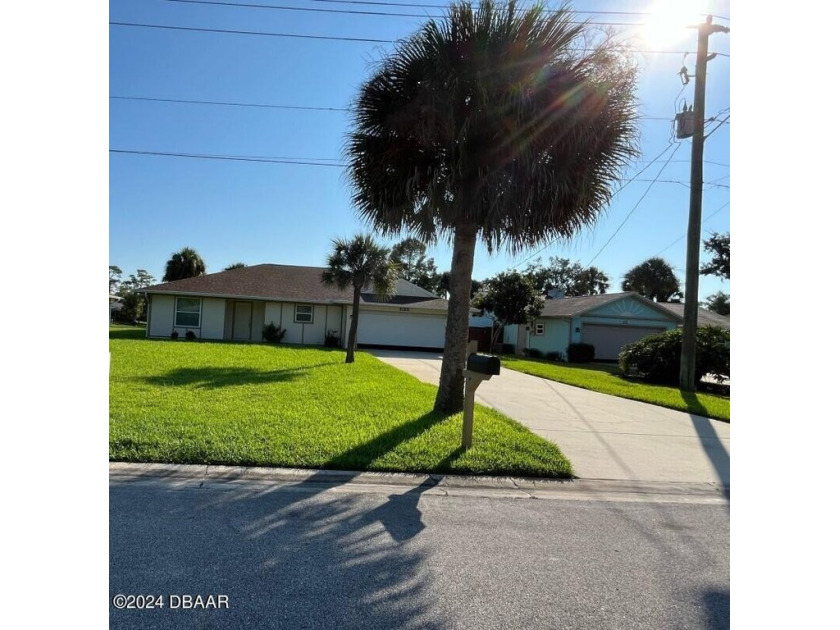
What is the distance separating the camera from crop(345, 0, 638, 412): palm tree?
6996 millimetres

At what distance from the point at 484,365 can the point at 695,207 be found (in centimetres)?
1107

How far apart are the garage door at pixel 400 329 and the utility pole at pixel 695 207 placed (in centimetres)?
1368

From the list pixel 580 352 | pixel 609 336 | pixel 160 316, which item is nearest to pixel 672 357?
pixel 580 352

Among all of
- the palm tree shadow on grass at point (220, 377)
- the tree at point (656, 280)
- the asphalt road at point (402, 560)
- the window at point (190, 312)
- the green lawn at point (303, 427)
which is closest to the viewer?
the asphalt road at point (402, 560)

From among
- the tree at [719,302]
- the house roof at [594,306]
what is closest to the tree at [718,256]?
the house roof at [594,306]

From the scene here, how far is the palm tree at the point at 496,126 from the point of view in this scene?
7.00 m

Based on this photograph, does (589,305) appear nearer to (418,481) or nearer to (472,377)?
(472,377)

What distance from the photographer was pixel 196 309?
82.6ft

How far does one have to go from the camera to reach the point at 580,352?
26062 millimetres

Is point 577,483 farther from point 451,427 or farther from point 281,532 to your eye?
point 281,532

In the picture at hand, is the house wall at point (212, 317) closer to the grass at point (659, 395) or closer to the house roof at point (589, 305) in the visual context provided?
the grass at point (659, 395)

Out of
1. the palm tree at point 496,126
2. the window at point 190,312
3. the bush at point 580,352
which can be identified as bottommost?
the bush at point 580,352

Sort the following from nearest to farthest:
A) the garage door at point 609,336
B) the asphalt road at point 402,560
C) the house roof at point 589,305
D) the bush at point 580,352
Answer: the asphalt road at point 402,560
the bush at point 580,352
the house roof at point 589,305
the garage door at point 609,336

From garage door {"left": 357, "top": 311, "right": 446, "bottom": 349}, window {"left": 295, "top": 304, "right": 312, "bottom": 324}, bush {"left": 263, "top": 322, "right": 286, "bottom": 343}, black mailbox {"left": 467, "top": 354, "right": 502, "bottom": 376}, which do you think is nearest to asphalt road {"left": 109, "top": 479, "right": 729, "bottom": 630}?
black mailbox {"left": 467, "top": 354, "right": 502, "bottom": 376}
